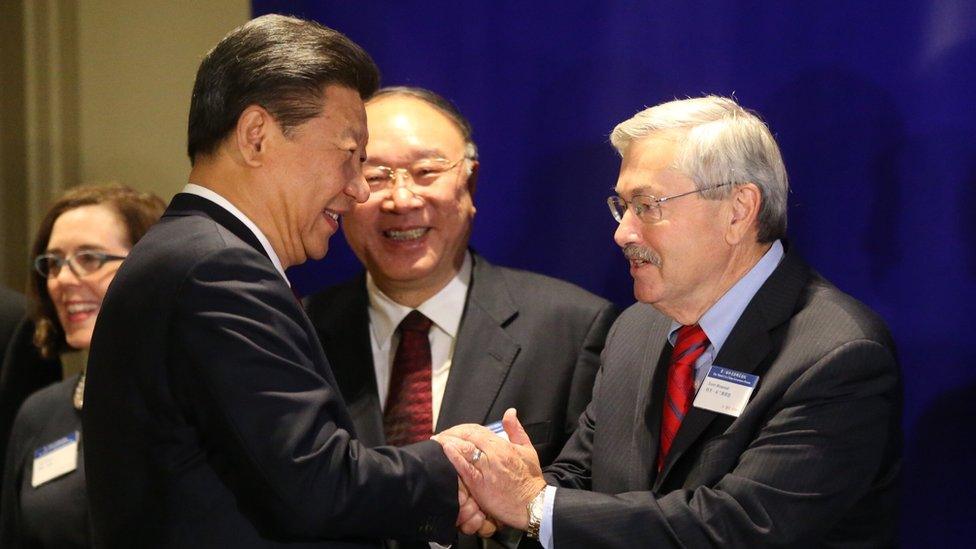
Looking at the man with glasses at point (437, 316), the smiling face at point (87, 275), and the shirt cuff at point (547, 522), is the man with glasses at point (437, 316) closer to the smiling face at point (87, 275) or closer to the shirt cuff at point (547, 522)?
the shirt cuff at point (547, 522)

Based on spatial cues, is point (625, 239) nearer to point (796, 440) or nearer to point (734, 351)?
point (734, 351)

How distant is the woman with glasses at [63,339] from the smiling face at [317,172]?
1.34m

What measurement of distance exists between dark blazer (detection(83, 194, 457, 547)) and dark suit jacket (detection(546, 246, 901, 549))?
0.57 meters

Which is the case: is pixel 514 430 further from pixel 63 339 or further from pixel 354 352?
pixel 63 339

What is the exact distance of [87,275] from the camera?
3.58 metres

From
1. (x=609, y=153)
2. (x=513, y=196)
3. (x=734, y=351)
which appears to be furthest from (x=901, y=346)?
(x=513, y=196)

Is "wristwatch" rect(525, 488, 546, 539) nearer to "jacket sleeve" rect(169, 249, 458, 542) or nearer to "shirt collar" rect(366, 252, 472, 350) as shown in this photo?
"jacket sleeve" rect(169, 249, 458, 542)

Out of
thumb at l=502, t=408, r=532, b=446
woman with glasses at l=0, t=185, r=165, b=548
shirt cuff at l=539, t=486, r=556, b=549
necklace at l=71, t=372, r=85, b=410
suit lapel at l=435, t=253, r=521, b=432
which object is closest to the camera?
shirt cuff at l=539, t=486, r=556, b=549

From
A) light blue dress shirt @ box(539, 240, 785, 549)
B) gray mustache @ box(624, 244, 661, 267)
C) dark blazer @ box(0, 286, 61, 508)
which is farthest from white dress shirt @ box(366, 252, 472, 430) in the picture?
dark blazer @ box(0, 286, 61, 508)

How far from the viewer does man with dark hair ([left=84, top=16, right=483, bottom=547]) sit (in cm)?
199

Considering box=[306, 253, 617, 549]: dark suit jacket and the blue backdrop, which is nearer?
the blue backdrop

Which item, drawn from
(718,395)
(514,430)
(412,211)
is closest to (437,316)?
(412,211)

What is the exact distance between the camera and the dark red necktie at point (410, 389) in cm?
308

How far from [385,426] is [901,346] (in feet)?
Answer: 4.36
